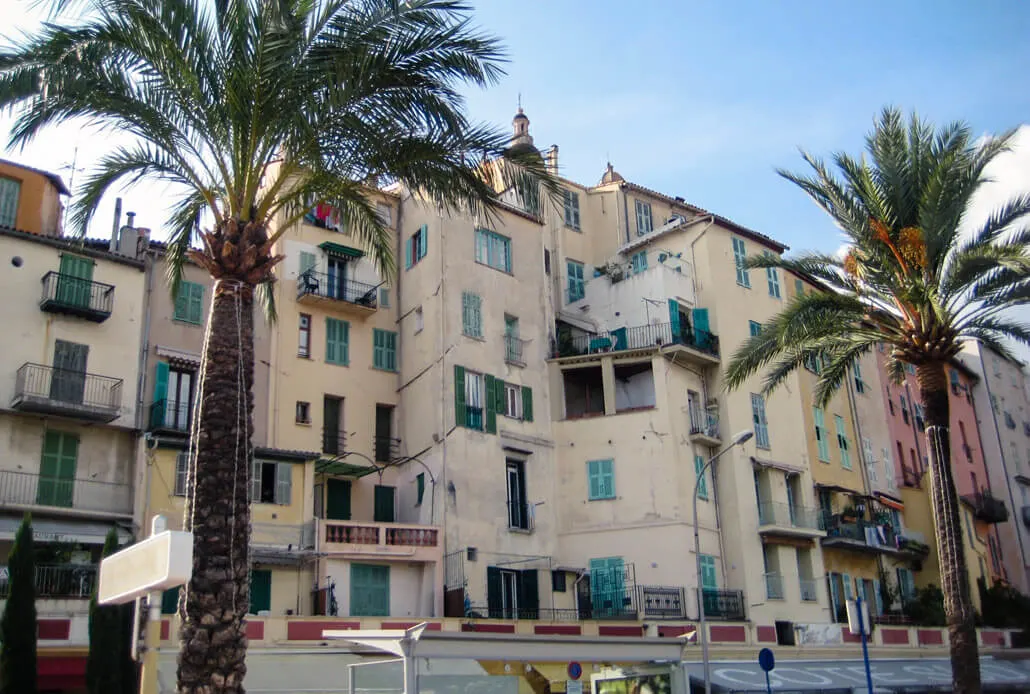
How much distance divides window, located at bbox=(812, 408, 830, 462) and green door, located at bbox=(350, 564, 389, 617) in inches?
790

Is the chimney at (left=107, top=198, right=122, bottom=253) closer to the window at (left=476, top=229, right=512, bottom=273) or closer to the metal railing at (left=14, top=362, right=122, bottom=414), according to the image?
the metal railing at (left=14, top=362, right=122, bottom=414)

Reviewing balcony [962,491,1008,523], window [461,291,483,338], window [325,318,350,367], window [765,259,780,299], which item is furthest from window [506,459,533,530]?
balcony [962,491,1008,523]

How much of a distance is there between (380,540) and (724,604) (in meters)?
12.4

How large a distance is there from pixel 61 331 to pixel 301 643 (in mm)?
11529

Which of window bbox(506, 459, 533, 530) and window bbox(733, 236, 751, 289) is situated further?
window bbox(733, 236, 751, 289)

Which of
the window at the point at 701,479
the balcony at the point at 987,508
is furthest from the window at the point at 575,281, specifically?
the balcony at the point at 987,508

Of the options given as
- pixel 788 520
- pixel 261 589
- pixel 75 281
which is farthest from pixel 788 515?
pixel 75 281

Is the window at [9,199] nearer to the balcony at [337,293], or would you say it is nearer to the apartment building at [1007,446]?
the balcony at [337,293]

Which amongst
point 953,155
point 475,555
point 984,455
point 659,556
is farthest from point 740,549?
point 984,455

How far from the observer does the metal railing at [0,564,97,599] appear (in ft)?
85.6

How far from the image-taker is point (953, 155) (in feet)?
74.4

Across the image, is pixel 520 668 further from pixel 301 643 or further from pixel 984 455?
pixel 984 455

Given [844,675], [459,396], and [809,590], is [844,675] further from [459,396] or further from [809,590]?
[459,396]

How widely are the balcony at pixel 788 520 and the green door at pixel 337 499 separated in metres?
14.7
